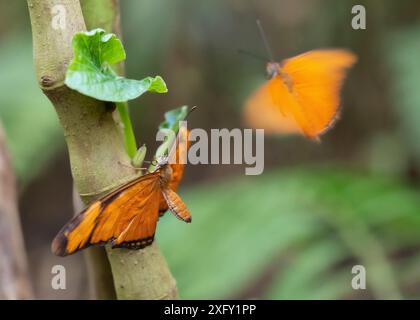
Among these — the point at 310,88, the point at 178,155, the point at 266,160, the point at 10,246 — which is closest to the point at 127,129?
the point at 178,155

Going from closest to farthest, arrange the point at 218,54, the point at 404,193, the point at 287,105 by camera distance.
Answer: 1. the point at 287,105
2. the point at 404,193
3. the point at 218,54

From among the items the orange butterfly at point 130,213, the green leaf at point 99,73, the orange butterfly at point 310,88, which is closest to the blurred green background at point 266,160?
the orange butterfly at point 310,88

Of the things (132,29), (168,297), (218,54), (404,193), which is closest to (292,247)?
(404,193)

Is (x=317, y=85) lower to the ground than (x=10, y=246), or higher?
higher

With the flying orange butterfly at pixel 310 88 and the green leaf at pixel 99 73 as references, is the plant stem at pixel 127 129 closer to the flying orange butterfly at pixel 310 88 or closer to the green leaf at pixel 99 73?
the green leaf at pixel 99 73

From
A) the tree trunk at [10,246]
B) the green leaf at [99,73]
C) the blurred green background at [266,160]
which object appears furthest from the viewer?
the blurred green background at [266,160]

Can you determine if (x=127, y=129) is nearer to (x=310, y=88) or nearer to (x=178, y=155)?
(x=178, y=155)

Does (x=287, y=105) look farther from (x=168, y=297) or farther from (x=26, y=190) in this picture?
(x=26, y=190)
